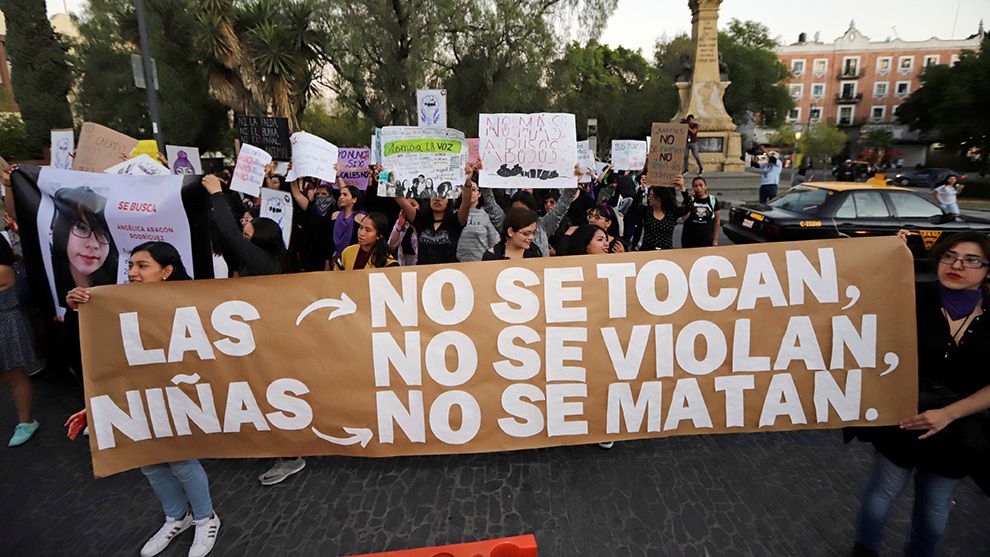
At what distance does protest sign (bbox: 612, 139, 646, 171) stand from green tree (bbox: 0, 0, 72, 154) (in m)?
28.8

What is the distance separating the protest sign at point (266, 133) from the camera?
5.88m

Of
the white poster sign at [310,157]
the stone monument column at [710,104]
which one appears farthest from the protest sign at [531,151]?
the stone monument column at [710,104]

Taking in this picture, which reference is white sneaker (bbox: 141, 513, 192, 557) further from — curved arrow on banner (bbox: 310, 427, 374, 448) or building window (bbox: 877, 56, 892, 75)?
building window (bbox: 877, 56, 892, 75)

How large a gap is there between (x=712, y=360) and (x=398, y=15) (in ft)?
62.6

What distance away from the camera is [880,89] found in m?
65.9

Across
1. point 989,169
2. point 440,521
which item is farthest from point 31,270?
point 989,169

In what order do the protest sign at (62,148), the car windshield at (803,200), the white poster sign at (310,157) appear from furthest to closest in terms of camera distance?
the car windshield at (803,200)
the protest sign at (62,148)
the white poster sign at (310,157)

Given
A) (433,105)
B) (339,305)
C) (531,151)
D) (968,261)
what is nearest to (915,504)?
(968,261)

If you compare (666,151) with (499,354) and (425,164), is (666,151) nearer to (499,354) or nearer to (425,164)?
(425,164)

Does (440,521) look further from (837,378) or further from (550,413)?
(837,378)

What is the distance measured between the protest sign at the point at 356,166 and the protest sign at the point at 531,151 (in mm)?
3296

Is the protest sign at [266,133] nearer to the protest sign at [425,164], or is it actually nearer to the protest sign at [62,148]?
the protest sign at [62,148]

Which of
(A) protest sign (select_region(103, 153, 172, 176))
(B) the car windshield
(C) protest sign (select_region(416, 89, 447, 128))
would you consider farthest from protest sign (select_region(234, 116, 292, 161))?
(B) the car windshield

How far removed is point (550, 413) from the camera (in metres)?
2.82
